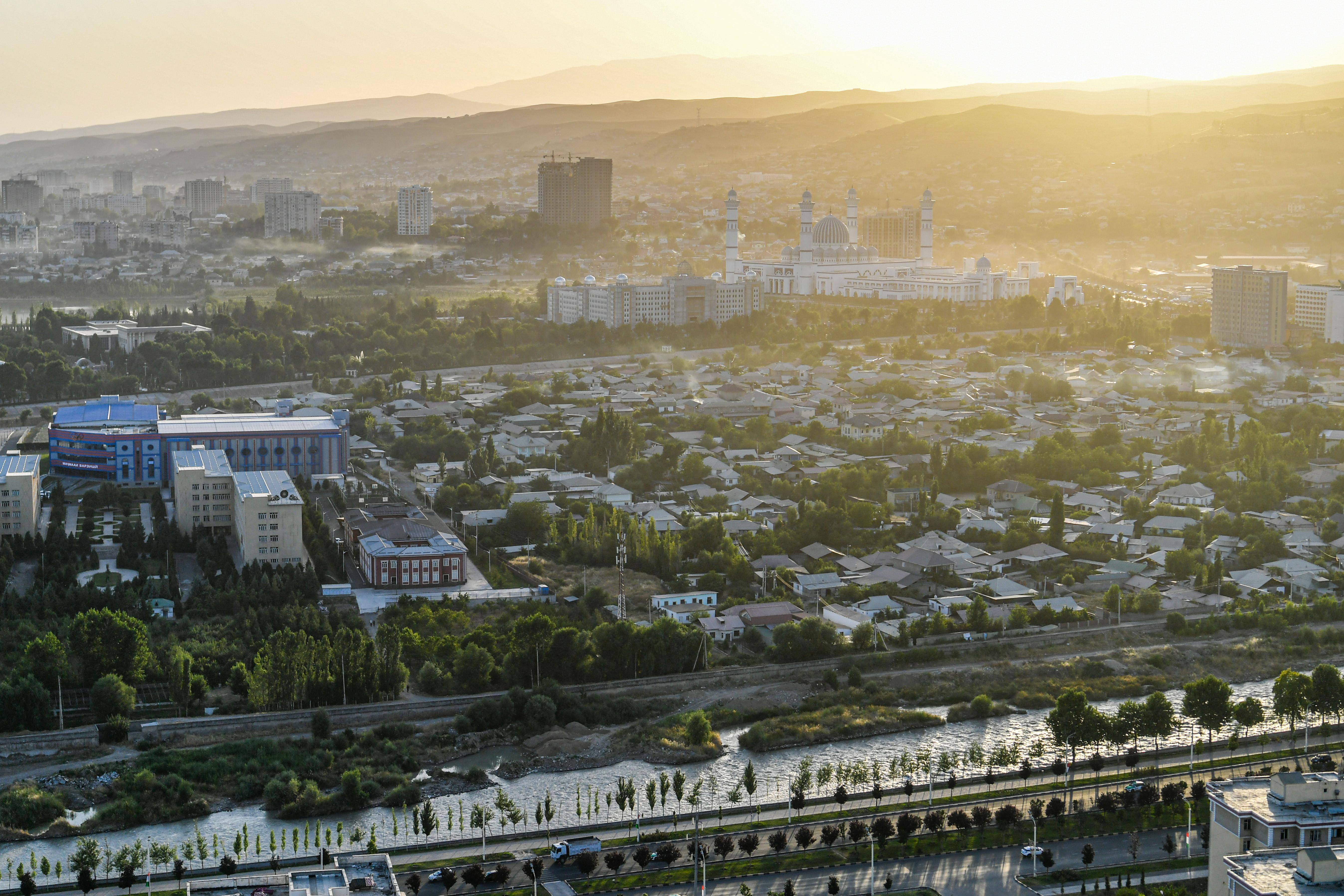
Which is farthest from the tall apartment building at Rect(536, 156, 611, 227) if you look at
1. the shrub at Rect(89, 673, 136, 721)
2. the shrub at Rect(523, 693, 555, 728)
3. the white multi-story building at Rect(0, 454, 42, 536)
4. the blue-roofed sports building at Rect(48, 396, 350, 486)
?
the shrub at Rect(89, 673, 136, 721)

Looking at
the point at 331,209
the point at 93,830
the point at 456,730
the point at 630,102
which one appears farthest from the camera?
the point at 630,102

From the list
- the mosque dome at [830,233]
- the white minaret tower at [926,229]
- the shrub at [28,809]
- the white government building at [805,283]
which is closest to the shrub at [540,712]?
the shrub at [28,809]

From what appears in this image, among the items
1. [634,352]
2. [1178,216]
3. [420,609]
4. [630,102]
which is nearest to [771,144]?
[630,102]

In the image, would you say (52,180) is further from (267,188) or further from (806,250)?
(806,250)

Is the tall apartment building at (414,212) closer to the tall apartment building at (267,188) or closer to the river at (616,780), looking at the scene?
the tall apartment building at (267,188)

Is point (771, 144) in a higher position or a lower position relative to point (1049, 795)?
higher

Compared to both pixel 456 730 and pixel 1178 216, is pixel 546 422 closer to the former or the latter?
pixel 456 730

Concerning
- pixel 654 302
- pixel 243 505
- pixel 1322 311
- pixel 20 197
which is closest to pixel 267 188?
pixel 20 197
